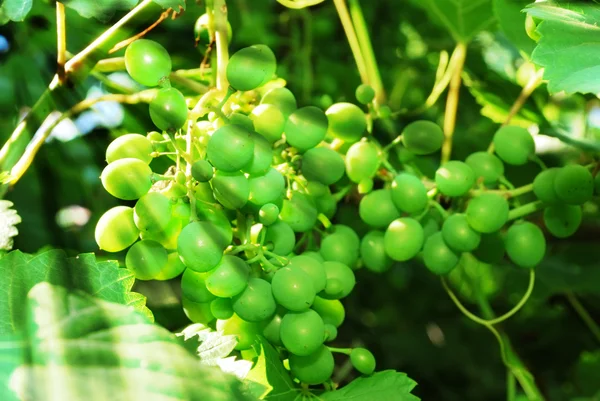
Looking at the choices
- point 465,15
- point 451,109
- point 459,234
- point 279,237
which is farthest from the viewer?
point 465,15

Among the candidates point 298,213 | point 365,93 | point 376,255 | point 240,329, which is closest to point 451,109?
point 365,93

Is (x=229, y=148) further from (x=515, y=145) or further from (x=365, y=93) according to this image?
(x=515, y=145)

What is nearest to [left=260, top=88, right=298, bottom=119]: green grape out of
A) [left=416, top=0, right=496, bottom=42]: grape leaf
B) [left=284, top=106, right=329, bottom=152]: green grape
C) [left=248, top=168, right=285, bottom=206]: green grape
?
[left=284, top=106, right=329, bottom=152]: green grape

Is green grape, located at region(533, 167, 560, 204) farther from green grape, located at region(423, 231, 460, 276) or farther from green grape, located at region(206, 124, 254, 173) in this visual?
green grape, located at region(206, 124, 254, 173)

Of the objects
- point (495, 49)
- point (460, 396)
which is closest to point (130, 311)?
point (495, 49)

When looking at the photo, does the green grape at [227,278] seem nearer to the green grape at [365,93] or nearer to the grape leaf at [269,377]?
the grape leaf at [269,377]
